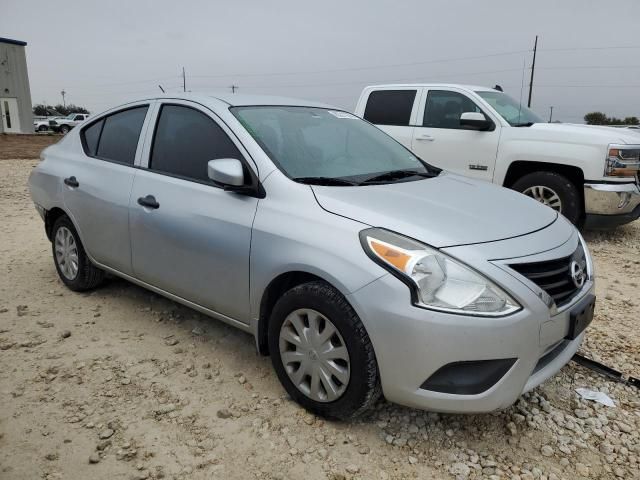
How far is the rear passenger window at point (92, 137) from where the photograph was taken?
4.05m

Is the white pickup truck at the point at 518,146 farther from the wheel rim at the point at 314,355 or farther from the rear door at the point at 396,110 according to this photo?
the wheel rim at the point at 314,355

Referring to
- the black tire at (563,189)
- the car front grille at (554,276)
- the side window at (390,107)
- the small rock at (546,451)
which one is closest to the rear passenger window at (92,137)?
the car front grille at (554,276)

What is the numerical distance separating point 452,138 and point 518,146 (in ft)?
2.83

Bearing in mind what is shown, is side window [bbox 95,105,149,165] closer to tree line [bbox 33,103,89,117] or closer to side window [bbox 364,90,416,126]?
side window [bbox 364,90,416,126]

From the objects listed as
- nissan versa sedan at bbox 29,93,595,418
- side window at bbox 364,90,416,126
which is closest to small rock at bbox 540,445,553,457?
nissan versa sedan at bbox 29,93,595,418

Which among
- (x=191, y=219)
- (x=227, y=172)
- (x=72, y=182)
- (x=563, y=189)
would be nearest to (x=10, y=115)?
(x=72, y=182)

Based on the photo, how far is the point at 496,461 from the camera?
7.72 ft

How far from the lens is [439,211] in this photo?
2547 mm

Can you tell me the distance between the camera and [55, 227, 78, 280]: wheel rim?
4223mm

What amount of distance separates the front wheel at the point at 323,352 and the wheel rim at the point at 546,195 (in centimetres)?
464

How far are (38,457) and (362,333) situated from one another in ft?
5.18

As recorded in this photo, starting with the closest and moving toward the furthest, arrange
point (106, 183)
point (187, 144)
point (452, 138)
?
1. point (187, 144)
2. point (106, 183)
3. point (452, 138)

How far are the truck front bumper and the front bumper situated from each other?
13.7 feet

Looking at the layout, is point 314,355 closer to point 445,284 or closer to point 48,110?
point 445,284
